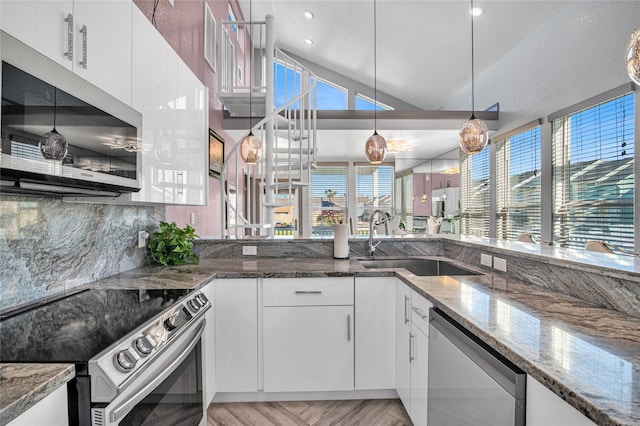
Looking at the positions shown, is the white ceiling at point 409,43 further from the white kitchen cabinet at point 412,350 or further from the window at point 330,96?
the white kitchen cabinet at point 412,350

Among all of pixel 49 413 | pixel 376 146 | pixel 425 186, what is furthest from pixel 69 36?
pixel 425 186

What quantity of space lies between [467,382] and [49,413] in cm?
119

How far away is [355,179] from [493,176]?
11.0ft

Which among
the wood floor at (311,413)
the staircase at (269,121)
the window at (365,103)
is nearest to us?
the wood floor at (311,413)

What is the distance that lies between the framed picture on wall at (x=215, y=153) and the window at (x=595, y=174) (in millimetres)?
4176

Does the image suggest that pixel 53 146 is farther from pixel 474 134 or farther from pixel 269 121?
pixel 269 121

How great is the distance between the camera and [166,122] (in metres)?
1.81

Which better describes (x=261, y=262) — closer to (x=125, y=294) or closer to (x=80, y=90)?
(x=125, y=294)

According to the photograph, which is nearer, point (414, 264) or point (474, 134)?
point (414, 264)

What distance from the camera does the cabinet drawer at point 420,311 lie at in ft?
4.82

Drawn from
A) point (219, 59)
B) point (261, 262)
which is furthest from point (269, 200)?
point (219, 59)

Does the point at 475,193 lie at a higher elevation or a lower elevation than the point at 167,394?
higher

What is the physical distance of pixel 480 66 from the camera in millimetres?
5055

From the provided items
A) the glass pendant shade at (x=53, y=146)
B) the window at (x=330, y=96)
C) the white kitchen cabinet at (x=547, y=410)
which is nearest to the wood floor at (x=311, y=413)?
the white kitchen cabinet at (x=547, y=410)
